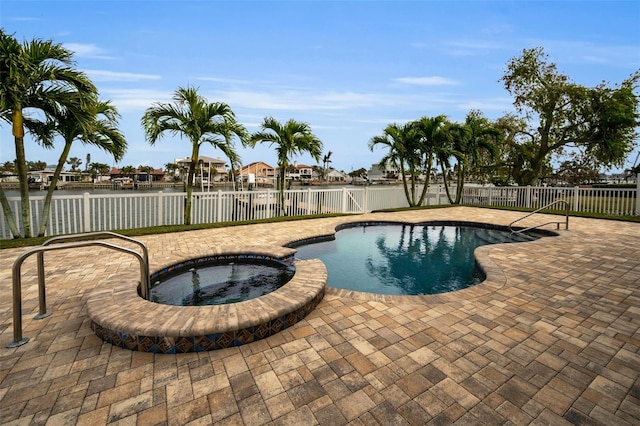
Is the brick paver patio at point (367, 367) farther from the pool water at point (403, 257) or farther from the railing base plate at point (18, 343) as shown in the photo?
the pool water at point (403, 257)

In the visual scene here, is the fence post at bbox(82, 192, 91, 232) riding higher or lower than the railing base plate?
higher

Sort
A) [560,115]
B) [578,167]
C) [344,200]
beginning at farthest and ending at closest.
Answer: [578,167]
[560,115]
[344,200]

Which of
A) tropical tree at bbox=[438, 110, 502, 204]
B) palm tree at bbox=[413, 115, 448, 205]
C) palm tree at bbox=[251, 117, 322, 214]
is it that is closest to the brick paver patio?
palm tree at bbox=[251, 117, 322, 214]

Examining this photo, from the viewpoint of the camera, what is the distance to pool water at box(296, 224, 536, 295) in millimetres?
4992

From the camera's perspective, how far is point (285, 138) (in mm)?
9805

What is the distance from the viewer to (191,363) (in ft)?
7.63

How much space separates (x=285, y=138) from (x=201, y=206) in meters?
3.48

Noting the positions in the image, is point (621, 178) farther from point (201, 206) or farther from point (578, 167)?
point (201, 206)

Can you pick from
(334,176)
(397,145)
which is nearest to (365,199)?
(397,145)

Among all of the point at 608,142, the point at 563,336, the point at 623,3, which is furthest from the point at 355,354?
the point at 608,142

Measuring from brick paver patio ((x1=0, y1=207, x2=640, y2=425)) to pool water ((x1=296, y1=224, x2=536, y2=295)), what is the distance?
1.30 m

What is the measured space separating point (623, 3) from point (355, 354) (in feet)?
38.1

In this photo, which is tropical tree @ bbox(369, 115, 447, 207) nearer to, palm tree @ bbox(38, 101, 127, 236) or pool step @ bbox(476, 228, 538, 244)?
pool step @ bbox(476, 228, 538, 244)

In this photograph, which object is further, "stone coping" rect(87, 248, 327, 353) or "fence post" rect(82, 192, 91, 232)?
"fence post" rect(82, 192, 91, 232)
